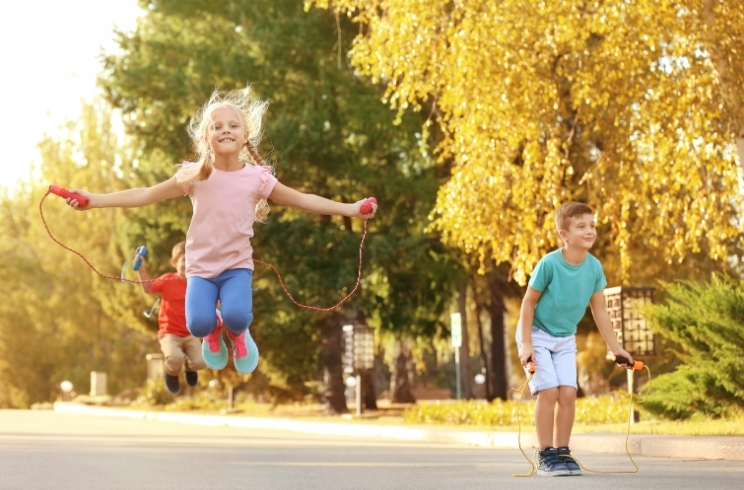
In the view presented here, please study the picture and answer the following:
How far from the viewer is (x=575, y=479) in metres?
9.30

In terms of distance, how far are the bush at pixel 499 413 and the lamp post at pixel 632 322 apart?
70 cm

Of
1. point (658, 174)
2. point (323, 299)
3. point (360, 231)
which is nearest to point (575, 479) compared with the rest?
point (658, 174)

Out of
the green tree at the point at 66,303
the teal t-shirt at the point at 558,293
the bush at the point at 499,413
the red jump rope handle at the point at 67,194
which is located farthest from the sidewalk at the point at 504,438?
the green tree at the point at 66,303

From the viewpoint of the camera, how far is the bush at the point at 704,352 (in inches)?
559

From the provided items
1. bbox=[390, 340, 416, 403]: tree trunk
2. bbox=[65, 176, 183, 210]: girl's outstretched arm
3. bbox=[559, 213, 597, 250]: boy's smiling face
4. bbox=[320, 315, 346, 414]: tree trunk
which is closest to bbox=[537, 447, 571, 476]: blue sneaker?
bbox=[559, 213, 597, 250]: boy's smiling face

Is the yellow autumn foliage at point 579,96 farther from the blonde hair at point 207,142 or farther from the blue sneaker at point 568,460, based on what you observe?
the blonde hair at point 207,142

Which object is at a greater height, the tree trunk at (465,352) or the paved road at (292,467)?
the tree trunk at (465,352)

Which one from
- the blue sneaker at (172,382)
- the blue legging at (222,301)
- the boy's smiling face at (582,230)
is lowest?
the blue sneaker at (172,382)

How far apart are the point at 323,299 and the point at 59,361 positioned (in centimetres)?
2034

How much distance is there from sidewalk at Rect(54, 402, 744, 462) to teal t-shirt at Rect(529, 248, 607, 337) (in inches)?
111

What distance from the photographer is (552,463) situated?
9484mm

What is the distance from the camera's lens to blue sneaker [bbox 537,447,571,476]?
9.48m

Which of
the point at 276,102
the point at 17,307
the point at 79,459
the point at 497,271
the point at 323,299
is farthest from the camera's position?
the point at 17,307

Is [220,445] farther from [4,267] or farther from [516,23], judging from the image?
[4,267]
